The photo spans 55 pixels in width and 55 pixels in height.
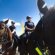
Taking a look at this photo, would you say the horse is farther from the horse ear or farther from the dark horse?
the horse ear

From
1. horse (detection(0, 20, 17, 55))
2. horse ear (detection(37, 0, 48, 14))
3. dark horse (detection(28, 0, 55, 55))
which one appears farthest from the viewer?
horse (detection(0, 20, 17, 55))

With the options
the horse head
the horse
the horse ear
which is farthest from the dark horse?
the horse head

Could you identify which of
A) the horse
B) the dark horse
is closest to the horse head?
the horse

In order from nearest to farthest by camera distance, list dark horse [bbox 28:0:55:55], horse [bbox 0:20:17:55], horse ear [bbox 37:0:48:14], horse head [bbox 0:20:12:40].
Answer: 1. dark horse [bbox 28:0:55:55]
2. horse ear [bbox 37:0:48:14]
3. horse [bbox 0:20:17:55]
4. horse head [bbox 0:20:12:40]

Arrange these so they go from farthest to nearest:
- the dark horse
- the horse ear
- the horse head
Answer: the horse head, the horse ear, the dark horse

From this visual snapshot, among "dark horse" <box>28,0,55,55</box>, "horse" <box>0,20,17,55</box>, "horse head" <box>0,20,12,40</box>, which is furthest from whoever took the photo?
"horse head" <box>0,20,12,40</box>

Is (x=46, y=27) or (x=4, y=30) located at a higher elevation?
(x=4, y=30)

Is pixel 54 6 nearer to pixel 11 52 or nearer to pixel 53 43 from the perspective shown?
pixel 53 43

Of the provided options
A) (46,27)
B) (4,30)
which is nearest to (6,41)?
(4,30)

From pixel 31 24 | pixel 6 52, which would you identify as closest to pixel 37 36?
pixel 6 52

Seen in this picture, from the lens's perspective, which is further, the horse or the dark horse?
the horse

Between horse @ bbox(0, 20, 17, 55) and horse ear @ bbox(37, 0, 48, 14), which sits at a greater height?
horse ear @ bbox(37, 0, 48, 14)

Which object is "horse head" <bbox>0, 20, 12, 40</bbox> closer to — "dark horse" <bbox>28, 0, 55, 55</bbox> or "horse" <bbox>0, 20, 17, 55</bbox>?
"horse" <bbox>0, 20, 17, 55</bbox>

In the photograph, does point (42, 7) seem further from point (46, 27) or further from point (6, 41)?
point (6, 41)
